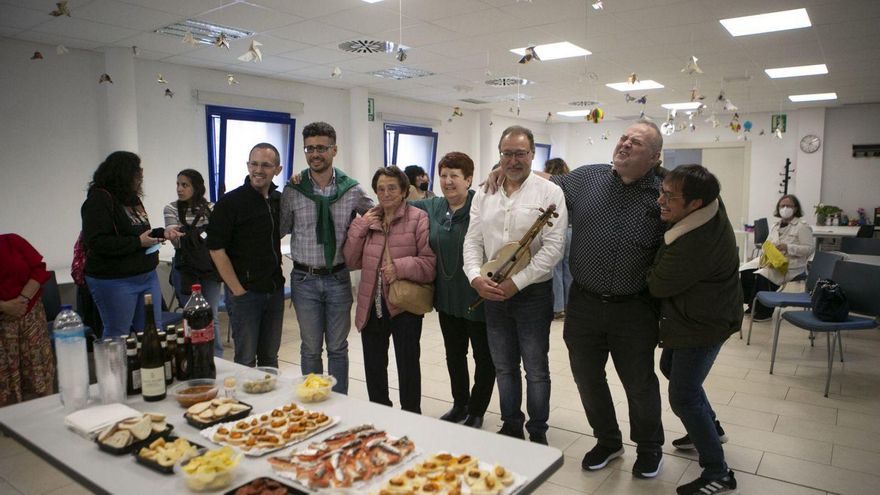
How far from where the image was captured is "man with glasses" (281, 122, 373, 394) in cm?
283

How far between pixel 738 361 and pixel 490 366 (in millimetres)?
2657

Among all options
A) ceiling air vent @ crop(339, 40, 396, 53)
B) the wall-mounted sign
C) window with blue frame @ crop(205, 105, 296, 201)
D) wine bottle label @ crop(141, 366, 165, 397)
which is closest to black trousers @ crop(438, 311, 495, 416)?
wine bottle label @ crop(141, 366, 165, 397)

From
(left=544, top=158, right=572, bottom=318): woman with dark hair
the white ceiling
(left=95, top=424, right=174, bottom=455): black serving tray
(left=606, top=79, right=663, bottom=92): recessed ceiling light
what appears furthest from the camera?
(left=606, top=79, right=663, bottom=92): recessed ceiling light

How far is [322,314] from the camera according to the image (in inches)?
115

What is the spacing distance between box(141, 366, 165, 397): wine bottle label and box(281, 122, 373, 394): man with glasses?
3.40 ft

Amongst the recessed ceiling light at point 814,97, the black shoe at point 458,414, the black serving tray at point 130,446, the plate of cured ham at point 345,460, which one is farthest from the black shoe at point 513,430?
the recessed ceiling light at point 814,97

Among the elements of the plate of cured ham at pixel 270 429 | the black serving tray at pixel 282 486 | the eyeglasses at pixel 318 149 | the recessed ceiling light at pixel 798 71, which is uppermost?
the recessed ceiling light at pixel 798 71

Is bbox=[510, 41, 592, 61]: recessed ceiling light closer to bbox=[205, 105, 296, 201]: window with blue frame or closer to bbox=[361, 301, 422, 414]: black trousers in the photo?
bbox=[205, 105, 296, 201]: window with blue frame

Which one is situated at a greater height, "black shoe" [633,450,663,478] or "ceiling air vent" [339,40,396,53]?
"ceiling air vent" [339,40,396,53]

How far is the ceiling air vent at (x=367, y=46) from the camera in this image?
5582 mm

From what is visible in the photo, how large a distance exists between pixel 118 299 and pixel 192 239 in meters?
1.03

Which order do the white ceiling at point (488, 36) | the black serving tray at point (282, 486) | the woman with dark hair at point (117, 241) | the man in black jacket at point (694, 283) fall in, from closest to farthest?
the black serving tray at point (282, 486), the man in black jacket at point (694, 283), the woman with dark hair at point (117, 241), the white ceiling at point (488, 36)

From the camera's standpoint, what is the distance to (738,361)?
4.59 metres

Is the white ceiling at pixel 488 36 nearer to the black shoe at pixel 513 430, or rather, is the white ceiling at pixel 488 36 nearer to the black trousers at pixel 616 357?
the black trousers at pixel 616 357
